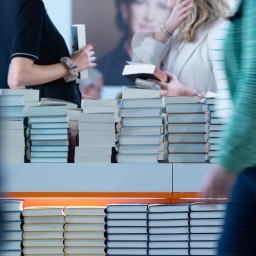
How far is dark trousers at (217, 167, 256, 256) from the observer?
1.74 metres

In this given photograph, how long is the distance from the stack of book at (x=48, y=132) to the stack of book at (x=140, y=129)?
0.27 m

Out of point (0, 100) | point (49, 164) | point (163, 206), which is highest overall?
point (0, 100)

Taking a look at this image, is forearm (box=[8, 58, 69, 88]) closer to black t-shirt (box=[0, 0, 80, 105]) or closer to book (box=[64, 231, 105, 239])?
black t-shirt (box=[0, 0, 80, 105])

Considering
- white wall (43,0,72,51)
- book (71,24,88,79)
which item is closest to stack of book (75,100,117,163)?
book (71,24,88,79)

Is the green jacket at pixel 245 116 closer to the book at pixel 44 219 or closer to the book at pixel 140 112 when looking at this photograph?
the book at pixel 140 112

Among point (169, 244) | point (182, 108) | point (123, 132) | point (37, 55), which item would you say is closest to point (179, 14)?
point (37, 55)

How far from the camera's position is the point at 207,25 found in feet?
13.3

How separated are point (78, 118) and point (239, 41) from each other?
5.22ft

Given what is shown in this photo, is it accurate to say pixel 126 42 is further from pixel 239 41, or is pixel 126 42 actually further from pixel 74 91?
pixel 239 41

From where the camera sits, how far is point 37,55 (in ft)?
12.7

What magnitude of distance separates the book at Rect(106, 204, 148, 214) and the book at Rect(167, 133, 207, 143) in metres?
0.35

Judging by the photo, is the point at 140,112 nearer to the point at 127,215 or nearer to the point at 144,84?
the point at 144,84

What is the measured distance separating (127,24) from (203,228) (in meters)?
3.99

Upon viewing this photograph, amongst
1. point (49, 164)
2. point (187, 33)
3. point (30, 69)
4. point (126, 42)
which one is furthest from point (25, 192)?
point (126, 42)
